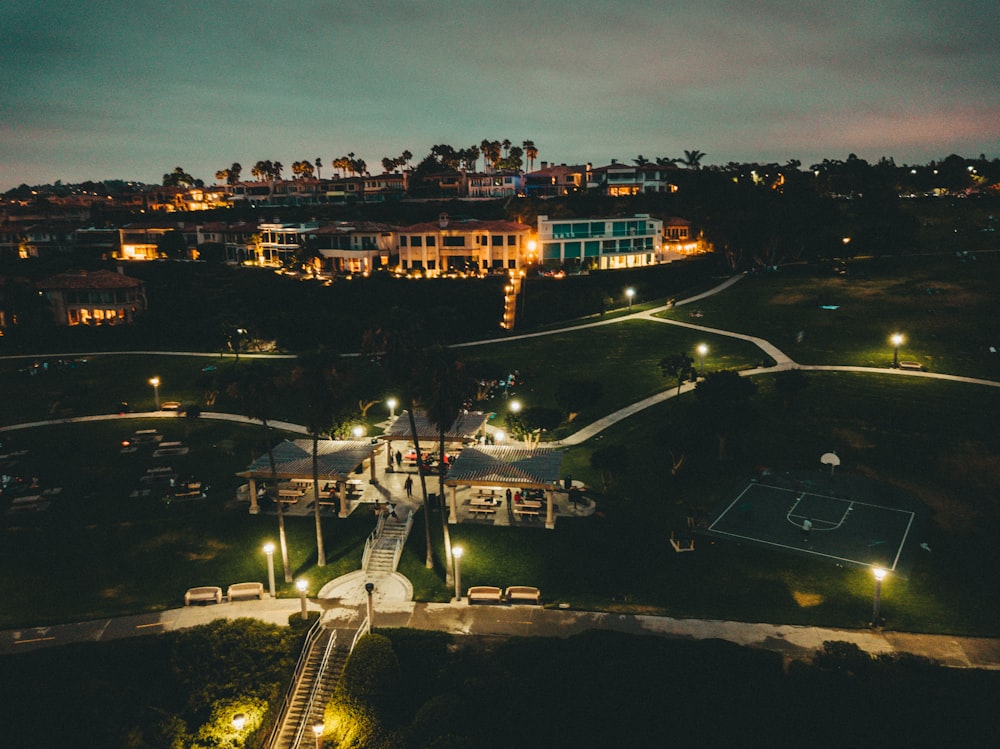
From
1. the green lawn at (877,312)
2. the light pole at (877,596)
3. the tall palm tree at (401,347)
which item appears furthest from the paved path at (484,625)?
the green lawn at (877,312)

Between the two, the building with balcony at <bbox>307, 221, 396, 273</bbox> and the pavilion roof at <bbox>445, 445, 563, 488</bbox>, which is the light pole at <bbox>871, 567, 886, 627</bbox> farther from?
the building with balcony at <bbox>307, 221, 396, 273</bbox>

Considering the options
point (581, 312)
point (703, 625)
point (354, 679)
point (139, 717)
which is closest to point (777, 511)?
point (703, 625)

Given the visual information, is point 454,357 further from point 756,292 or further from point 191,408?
point 756,292

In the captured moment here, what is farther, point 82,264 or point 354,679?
point 82,264

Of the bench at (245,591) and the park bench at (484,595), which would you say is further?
the bench at (245,591)

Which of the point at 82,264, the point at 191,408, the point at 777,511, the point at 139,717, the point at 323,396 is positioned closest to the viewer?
the point at 139,717

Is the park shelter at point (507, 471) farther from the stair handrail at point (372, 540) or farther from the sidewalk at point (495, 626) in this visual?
the sidewalk at point (495, 626)

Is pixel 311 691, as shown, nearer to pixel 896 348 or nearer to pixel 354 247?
pixel 896 348

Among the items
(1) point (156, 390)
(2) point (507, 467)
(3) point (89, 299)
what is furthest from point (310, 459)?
(3) point (89, 299)
